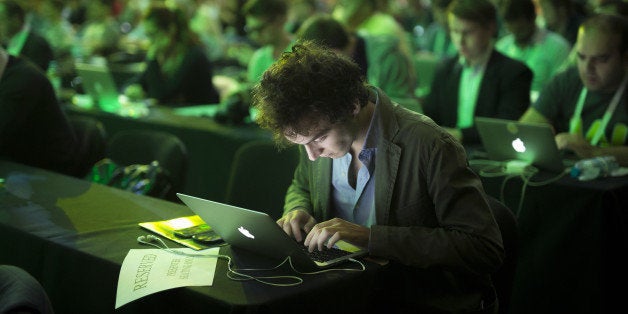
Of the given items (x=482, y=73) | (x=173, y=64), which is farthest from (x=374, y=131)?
(x=173, y=64)

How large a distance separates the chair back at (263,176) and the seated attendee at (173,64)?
246cm

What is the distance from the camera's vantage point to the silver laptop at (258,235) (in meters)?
1.71

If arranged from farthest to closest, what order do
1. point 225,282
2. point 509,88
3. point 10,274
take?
point 509,88 < point 225,282 < point 10,274

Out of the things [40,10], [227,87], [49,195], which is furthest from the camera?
[40,10]

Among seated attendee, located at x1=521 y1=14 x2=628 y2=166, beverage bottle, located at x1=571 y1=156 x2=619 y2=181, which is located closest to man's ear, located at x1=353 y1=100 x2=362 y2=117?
beverage bottle, located at x1=571 y1=156 x2=619 y2=181

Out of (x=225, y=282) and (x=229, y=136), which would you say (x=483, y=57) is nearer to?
(x=229, y=136)

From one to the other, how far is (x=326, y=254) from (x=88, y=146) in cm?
194

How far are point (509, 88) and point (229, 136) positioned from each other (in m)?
1.44

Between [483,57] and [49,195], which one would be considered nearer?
[49,195]

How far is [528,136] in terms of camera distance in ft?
9.74

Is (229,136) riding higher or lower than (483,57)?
lower

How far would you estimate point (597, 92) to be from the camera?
3.35m

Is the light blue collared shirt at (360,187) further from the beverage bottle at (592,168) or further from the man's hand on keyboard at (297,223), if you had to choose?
the beverage bottle at (592,168)

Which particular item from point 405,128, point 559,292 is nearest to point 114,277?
point 405,128
